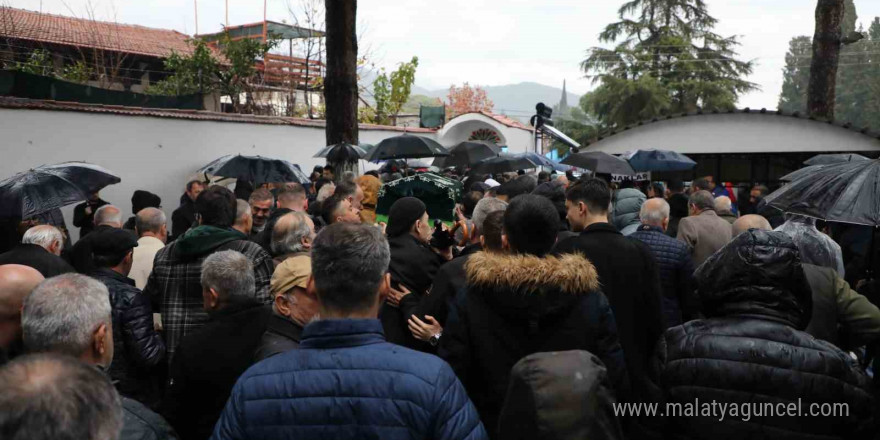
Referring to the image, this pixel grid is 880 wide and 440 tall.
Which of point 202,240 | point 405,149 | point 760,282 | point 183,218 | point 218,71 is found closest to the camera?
point 760,282

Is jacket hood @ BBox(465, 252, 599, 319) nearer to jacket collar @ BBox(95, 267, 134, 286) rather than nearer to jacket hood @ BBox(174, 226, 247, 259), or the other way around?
jacket hood @ BBox(174, 226, 247, 259)

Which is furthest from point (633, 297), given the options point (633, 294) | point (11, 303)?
point (11, 303)

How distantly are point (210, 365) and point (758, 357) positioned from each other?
8.10 feet

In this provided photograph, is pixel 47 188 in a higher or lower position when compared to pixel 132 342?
higher

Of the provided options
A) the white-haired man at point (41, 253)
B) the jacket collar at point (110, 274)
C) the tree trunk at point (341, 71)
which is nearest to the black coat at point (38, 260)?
the white-haired man at point (41, 253)

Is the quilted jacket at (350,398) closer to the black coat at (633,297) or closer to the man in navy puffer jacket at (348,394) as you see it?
the man in navy puffer jacket at (348,394)

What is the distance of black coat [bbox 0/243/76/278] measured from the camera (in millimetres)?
4754

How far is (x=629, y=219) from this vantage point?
7172 mm

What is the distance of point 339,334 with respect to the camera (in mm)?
2109

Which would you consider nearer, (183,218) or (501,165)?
(183,218)

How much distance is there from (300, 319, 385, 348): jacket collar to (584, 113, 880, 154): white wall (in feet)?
65.7

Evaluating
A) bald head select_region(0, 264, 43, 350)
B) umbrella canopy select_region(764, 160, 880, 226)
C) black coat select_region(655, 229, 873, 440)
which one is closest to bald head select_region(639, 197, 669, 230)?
umbrella canopy select_region(764, 160, 880, 226)

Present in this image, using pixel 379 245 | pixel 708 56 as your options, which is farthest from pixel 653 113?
pixel 379 245

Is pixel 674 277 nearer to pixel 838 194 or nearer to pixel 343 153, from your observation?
pixel 838 194
